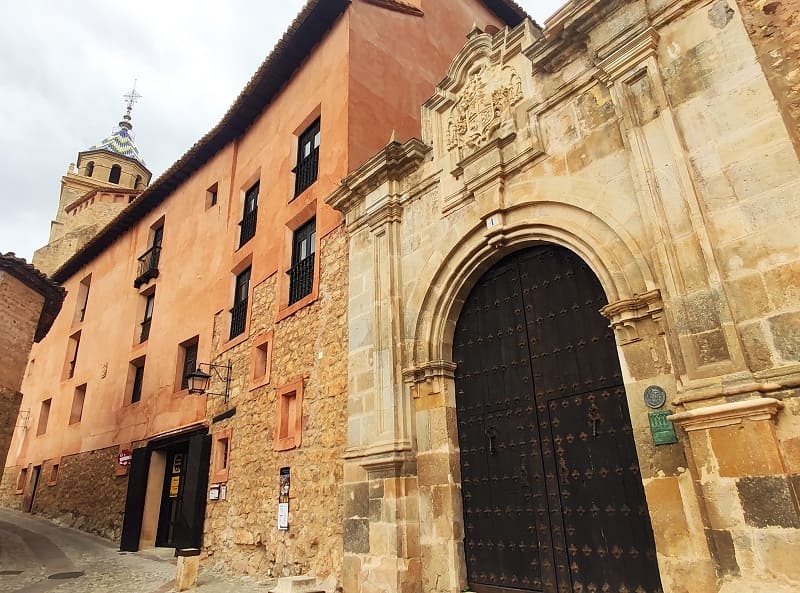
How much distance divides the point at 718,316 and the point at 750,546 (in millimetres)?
1438

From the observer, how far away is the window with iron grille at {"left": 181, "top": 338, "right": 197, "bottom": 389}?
39.8ft

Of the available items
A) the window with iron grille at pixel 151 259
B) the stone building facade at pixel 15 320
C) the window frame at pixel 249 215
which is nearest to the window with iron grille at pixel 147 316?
the window with iron grille at pixel 151 259

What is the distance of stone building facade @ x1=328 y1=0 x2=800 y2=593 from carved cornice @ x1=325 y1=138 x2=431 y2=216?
37 millimetres

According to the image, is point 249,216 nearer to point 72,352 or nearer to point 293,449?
point 293,449

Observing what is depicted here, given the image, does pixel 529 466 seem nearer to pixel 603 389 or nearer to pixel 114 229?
pixel 603 389

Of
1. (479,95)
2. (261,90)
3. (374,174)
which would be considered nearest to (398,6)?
(261,90)

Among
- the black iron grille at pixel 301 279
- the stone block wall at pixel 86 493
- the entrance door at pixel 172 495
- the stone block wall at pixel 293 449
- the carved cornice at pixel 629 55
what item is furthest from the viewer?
the stone block wall at pixel 86 493

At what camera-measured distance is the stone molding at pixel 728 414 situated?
10.3ft

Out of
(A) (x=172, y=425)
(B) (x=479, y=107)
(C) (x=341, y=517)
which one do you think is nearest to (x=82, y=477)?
(A) (x=172, y=425)

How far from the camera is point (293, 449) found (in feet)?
25.7

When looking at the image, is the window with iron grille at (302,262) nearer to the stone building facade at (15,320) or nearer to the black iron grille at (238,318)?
the black iron grille at (238,318)

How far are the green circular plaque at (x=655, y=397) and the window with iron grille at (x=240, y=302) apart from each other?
27.2 ft

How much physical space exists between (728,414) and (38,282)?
33.4 feet

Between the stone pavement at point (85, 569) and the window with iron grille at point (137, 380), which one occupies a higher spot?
the window with iron grille at point (137, 380)
